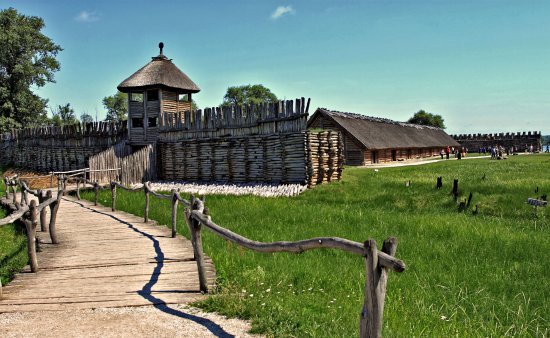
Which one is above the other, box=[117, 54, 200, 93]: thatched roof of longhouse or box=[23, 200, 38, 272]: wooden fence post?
box=[117, 54, 200, 93]: thatched roof of longhouse

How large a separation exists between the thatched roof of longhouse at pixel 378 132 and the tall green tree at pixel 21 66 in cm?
2890

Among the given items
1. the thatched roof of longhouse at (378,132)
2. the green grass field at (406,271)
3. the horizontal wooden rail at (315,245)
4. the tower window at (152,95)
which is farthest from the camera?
the thatched roof of longhouse at (378,132)

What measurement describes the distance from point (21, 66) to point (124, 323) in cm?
4549

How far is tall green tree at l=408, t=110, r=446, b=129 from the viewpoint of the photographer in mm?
76062

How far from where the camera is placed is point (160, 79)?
1003 inches

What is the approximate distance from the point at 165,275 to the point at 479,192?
44.2 feet

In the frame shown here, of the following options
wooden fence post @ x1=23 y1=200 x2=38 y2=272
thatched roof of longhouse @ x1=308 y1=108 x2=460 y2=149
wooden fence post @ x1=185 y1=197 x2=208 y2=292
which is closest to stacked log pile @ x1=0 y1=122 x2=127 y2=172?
thatched roof of longhouse @ x1=308 y1=108 x2=460 y2=149

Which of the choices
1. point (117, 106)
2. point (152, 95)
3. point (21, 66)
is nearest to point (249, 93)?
point (117, 106)

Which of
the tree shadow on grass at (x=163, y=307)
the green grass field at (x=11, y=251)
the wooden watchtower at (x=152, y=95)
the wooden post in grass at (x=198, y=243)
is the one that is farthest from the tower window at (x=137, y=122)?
the wooden post in grass at (x=198, y=243)

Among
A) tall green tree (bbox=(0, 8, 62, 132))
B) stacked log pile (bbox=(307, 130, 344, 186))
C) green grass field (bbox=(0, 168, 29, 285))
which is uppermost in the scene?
tall green tree (bbox=(0, 8, 62, 132))

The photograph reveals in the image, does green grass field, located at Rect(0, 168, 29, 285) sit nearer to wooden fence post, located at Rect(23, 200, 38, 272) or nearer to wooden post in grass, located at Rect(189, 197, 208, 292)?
wooden fence post, located at Rect(23, 200, 38, 272)

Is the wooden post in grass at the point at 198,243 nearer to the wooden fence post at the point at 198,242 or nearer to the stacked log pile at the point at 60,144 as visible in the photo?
the wooden fence post at the point at 198,242

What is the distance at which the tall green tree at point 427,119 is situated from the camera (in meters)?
76.1

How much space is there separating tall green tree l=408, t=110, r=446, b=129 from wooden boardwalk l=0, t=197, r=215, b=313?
71857mm
